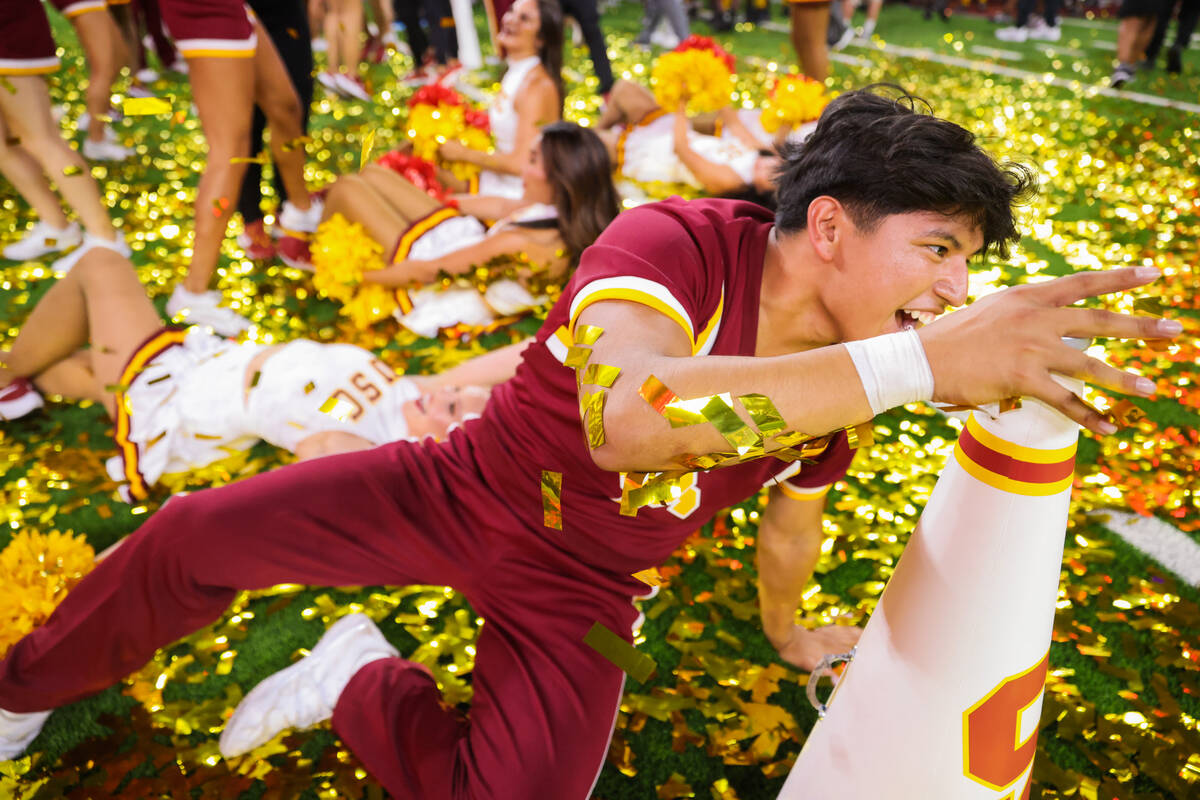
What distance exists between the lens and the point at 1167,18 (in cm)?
819

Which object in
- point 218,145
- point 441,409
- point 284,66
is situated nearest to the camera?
point 441,409

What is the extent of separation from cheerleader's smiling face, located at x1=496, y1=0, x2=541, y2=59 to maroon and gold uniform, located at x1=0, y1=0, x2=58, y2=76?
222cm

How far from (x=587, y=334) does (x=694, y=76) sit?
12.6 feet

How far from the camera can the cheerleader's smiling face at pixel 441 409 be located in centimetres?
238

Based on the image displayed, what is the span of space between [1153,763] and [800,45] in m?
4.50

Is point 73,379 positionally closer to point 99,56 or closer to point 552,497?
point 552,497

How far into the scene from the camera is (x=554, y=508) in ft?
4.96

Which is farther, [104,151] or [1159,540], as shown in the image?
[104,151]

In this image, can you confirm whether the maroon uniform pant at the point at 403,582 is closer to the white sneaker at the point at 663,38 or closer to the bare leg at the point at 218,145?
the bare leg at the point at 218,145

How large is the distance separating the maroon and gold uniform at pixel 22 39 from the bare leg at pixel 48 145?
2.1 inches

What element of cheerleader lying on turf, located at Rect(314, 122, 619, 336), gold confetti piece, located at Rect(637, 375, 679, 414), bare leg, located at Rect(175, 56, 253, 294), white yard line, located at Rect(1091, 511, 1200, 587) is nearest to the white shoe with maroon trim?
bare leg, located at Rect(175, 56, 253, 294)

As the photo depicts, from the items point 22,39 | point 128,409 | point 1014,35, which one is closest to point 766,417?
point 128,409

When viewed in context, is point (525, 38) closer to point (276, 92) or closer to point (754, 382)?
point (276, 92)

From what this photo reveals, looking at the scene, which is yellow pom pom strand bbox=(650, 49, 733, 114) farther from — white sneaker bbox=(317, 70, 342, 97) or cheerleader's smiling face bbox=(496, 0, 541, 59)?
white sneaker bbox=(317, 70, 342, 97)
